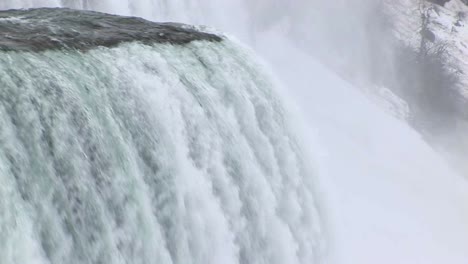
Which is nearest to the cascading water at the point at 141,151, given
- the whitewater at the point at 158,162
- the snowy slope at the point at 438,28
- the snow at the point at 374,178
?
the whitewater at the point at 158,162

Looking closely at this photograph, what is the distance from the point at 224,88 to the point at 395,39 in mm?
15922

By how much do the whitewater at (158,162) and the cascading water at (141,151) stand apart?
0.01m

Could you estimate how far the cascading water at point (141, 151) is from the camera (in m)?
4.22

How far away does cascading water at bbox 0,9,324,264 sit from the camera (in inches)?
166

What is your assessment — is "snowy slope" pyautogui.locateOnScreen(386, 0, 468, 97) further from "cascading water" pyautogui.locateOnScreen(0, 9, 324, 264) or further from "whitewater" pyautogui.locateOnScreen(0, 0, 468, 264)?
"cascading water" pyautogui.locateOnScreen(0, 9, 324, 264)

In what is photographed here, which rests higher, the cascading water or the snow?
the cascading water

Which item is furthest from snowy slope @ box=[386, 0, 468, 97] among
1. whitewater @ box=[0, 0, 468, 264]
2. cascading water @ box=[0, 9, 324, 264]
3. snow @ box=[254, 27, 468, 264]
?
cascading water @ box=[0, 9, 324, 264]

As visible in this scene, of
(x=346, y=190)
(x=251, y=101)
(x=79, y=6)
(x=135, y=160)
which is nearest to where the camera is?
(x=135, y=160)

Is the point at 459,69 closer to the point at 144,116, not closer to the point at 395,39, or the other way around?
the point at 395,39

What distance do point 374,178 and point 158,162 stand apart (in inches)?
418

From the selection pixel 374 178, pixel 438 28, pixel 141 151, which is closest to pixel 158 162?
pixel 141 151

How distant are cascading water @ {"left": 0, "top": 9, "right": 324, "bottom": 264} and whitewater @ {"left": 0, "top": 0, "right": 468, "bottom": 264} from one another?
1 cm

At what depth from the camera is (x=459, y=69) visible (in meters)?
20.6

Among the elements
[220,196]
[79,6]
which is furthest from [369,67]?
[220,196]
